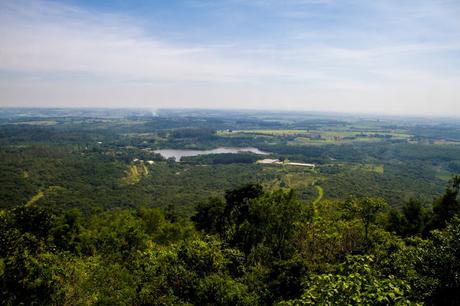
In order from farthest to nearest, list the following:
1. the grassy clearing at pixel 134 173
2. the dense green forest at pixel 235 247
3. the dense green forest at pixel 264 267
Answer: the grassy clearing at pixel 134 173, the dense green forest at pixel 235 247, the dense green forest at pixel 264 267

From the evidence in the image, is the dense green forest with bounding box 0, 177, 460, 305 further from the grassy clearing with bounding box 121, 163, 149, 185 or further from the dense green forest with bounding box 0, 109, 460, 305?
the grassy clearing with bounding box 121, 163, 149, 185

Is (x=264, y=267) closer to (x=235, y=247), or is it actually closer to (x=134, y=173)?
(x=235, y=247)

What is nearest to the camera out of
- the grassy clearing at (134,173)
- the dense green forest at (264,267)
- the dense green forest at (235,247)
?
the dense green forest at (264,267)

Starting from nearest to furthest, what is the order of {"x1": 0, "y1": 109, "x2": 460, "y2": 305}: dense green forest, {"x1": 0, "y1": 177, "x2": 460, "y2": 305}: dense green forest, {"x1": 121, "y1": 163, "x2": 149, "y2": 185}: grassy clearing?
{"x1": 0, "y1": 177, "x2": 460, "y2": 305}: dense green forest, {"x1": 0, "y1": 109, "x2": 460, "y2": 305}: dense green forest, {"x1": 121, "y1": 163, "x2": 149, "y2": 185}: grassy clearing

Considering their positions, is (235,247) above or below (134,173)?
above

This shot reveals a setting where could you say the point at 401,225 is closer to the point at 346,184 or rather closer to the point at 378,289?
the point at 378,289

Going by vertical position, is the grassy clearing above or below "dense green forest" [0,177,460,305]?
below

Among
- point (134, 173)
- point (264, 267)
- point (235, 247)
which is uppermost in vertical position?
point (264, 267)

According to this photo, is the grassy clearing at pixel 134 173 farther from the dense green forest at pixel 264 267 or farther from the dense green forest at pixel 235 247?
the dense green forest at pixel 264 267

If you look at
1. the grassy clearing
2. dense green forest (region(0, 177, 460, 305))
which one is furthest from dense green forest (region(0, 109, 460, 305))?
the grassy clearing

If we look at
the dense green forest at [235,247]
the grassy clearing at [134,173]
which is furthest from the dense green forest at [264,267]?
the grassy clearing at [134,173]

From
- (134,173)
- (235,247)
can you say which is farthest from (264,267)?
(134,173)
